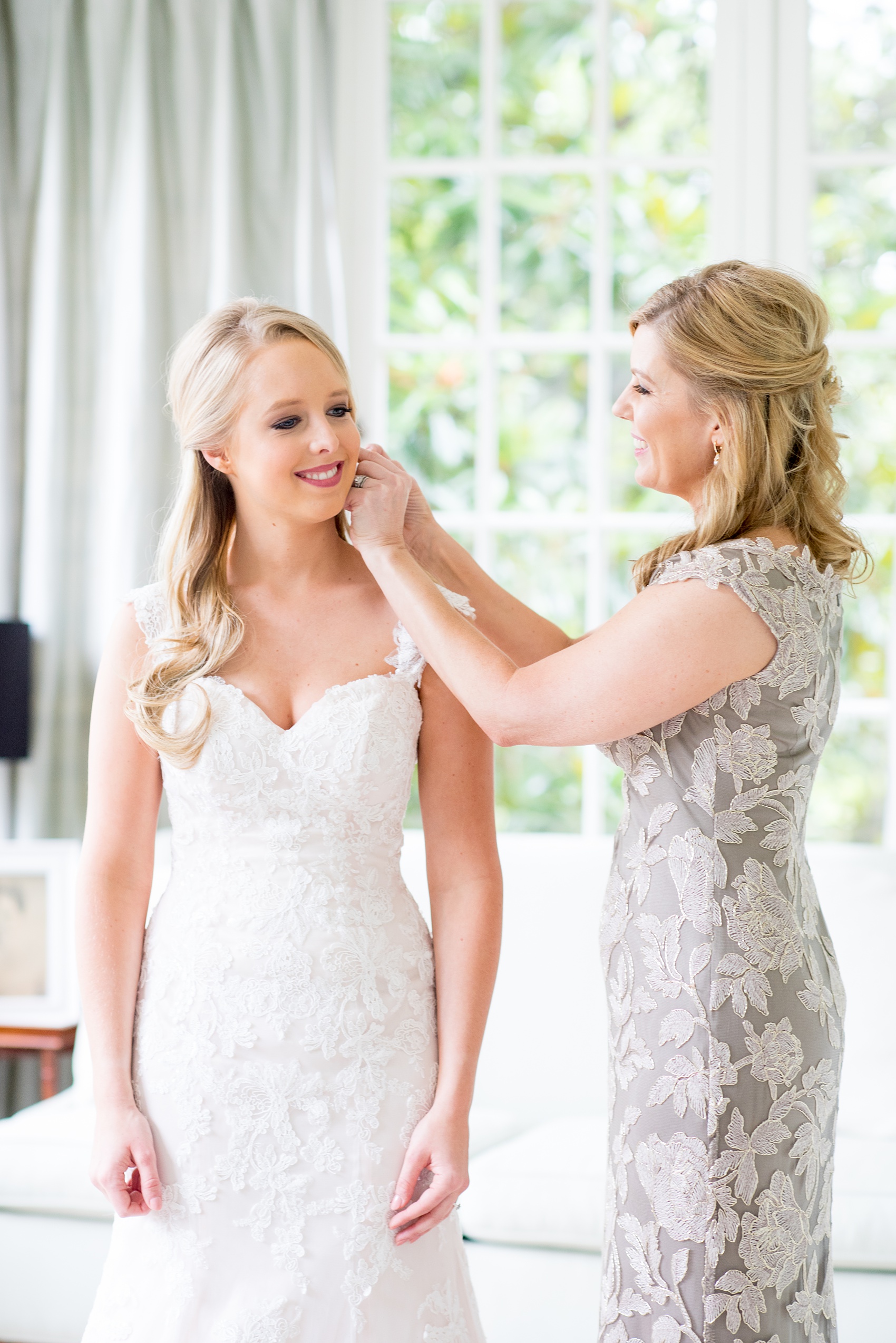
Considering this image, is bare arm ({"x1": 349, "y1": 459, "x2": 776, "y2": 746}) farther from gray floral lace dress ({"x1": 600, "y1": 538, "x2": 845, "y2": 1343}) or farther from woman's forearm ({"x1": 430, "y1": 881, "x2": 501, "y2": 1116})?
woman's forearm ({"x1": 430, "y1": 881, "x2": 501, "y2": 1116})

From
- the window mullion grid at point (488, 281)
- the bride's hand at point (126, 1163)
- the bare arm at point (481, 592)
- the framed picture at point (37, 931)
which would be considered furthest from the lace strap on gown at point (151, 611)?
the window mullion grid at point (488, 281)

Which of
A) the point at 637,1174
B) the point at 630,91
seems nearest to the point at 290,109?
the point at 630,91

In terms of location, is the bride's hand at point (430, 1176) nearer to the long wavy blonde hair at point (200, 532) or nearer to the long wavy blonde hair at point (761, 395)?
the long wavy blonde hair at point (200, 532)

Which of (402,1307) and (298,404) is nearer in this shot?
(402,1307)

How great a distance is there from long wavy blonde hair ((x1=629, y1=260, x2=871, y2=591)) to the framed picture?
209 cm

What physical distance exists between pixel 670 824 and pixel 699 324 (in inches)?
23.0

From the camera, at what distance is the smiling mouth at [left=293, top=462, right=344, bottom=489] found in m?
1.55

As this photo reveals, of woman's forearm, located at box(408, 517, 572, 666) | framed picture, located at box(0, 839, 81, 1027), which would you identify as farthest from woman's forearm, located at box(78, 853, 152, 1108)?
framed picture, located at box(0, 839, 81, 1027)

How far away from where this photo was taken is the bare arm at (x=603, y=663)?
1.39 metres

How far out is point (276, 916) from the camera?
4.81 feet

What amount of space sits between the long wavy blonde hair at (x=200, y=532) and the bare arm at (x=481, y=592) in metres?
0.27

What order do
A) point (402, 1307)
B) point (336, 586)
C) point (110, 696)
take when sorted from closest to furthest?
point (402, 1307), point (110, 696), point (336, 586)

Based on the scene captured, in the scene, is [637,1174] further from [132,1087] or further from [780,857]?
[132,1087]

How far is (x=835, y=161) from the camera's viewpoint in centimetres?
340
